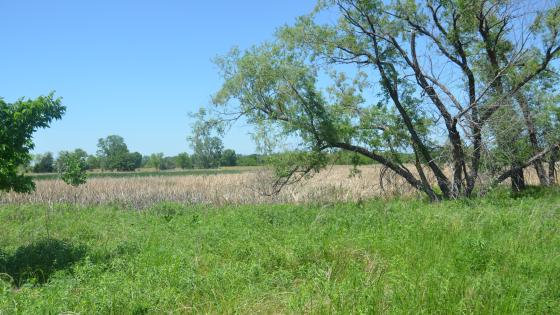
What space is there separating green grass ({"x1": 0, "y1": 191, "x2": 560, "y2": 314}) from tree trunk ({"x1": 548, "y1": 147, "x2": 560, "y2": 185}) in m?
4.88

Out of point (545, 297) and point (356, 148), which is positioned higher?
point (356, 148)

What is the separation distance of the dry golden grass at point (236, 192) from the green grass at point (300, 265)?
19.4 ft

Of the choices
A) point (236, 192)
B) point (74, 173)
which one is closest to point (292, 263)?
point (236, 192)

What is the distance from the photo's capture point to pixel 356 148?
16453 mm

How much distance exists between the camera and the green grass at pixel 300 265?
552 cm

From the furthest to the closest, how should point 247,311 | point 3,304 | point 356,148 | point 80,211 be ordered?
point 80,211 → point 356,148 → point 3,304 → point 247,311

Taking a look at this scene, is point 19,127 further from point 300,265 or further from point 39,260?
point 300,265

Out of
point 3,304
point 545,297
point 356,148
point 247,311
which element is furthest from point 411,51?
point 3,304

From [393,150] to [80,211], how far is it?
38.1 ft

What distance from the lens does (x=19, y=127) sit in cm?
888

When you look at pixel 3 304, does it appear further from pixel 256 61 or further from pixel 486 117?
pixel 486 117

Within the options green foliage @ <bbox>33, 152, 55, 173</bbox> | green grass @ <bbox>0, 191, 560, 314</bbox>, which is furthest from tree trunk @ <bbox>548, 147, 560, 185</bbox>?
green foliage @ <bbox>33, 152, 55, 173</bbox>

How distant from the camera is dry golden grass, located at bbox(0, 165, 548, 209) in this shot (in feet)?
62.7

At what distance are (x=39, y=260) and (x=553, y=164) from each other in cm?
1761
